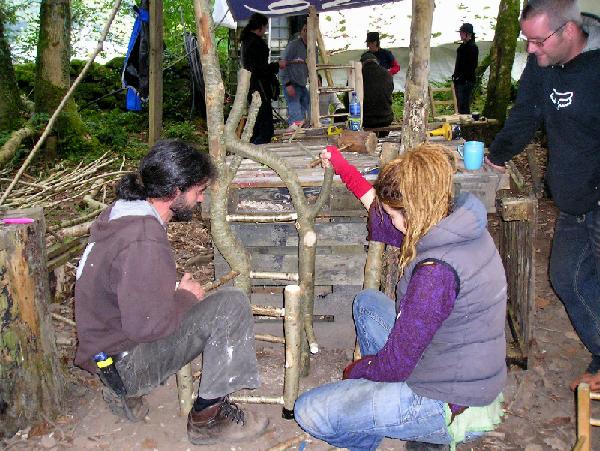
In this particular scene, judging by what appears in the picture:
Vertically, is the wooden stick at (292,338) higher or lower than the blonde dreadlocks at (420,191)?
lower

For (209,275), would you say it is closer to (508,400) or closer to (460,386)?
(508,400)

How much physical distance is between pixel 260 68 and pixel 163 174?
5862 mm

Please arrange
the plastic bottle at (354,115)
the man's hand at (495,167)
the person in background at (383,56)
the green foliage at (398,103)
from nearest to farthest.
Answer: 1. the man's hand at (495,167)
2. the plastic bottle at (354,115)
3. the person in background at (383,56)
4. the green foliage at (398,103)

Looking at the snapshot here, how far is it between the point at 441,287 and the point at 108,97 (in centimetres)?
1236

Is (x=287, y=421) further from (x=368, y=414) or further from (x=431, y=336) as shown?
(x=431, y=336)

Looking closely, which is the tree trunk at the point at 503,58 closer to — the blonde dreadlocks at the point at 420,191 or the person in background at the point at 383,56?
the person in background at the point at 383,56

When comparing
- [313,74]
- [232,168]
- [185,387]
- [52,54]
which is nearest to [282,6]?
[313,74]

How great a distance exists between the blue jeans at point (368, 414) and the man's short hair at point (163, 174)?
114 centimetres

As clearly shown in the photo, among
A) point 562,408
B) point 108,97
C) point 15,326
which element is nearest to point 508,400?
point 562,408

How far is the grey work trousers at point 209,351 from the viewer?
2.75 meters

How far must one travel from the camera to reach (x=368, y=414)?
7.37 feet

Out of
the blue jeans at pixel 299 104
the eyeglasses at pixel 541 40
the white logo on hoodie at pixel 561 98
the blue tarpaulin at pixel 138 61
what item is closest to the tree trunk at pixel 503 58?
the blue jeans at pixel 299 104

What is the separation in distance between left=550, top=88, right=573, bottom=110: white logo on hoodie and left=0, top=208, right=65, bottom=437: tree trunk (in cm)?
289

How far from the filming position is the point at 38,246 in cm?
299
